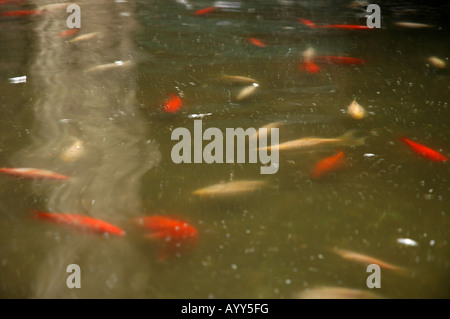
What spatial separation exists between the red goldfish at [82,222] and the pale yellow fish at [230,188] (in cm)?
27

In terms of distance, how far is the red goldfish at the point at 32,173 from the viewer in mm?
1498

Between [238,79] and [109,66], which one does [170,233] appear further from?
[109,66]

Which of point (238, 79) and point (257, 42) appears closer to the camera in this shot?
point (238, 79)

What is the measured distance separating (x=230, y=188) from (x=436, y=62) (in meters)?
1.65

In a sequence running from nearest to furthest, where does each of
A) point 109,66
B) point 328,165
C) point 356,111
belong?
point 328,165 < point 356,111 < point 109,66

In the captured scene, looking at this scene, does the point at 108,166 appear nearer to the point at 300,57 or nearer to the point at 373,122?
the point at 373,122

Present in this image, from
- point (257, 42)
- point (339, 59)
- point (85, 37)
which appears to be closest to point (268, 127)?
point (339, 59)

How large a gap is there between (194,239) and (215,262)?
9cm

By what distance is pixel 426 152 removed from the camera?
1.64 metres

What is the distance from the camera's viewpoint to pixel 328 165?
5.13 feet

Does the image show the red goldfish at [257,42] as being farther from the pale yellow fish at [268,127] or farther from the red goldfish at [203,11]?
the pale yellow fish at [268,127]

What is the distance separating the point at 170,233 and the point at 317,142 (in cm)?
69

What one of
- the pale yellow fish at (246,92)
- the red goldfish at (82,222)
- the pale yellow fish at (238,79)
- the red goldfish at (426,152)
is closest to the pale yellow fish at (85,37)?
the pale yellow fish at (238,79)

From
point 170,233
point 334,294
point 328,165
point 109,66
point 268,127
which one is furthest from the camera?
point 109,66
